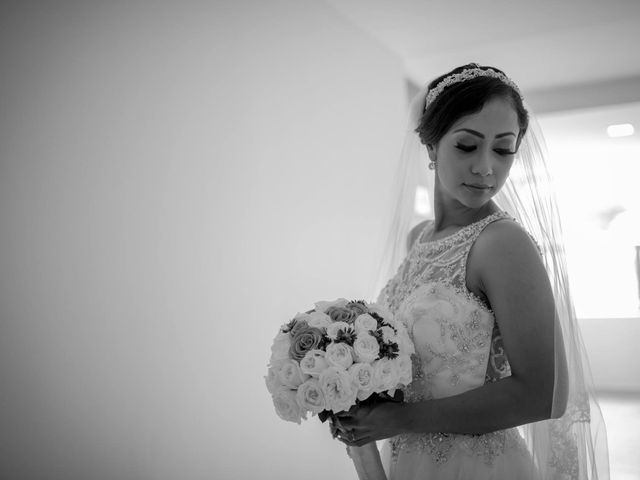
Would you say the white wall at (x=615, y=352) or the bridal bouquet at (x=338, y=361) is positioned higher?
the bridal bouquet at (x=338, y=361)

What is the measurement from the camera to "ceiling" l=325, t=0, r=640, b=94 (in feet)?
15.2

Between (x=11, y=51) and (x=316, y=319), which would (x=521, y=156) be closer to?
(x=316, y=319)

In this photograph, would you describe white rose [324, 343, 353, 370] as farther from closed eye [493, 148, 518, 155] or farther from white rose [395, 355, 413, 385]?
closed eye [493, 148, 518, 155]

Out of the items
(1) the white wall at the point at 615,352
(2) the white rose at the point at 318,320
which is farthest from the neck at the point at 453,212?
(1) the white wall at the point at 615,352

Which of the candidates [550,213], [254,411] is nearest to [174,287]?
[254,411]

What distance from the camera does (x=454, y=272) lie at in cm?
150

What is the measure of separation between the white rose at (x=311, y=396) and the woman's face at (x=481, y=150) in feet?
1.93

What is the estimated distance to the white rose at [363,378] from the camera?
1299mm

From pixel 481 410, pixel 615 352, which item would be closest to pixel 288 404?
pixel 481 410

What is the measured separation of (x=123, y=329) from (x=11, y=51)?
1113 millimetres

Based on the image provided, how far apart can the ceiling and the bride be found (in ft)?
10.7

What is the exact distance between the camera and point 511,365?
1308 millimetres

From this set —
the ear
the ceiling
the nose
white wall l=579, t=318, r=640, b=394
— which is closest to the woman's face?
the nose

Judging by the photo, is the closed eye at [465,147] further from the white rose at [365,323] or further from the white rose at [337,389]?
the white rose at [337,389]
